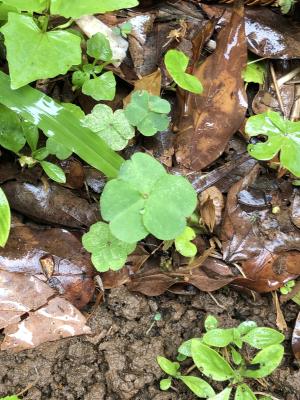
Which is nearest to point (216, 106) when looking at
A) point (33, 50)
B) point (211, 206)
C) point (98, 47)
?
point (211, 206)

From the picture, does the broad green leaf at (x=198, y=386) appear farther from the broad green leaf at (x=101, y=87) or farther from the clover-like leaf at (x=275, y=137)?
the broad green leaf at (x=101, y=87)

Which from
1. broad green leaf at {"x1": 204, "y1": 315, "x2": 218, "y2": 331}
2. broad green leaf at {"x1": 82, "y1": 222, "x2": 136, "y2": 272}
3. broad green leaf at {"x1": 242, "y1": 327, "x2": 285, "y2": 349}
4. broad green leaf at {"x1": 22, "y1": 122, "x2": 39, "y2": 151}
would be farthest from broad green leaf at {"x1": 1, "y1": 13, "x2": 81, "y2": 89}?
broad green leaf at {"x1": 242, "y1": 327, "x2": 285, "y2": 349}

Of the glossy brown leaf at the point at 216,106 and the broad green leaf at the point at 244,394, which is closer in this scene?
the broad green leaf at the point at 244,394

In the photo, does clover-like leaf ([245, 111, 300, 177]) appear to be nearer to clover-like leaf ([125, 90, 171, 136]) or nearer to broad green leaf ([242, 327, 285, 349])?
clover-like leaf ([125, 90, 171, 136])

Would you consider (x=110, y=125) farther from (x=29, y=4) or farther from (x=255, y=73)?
(x=255, y=73)

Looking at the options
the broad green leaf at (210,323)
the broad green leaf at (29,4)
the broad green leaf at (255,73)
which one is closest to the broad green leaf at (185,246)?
the broad green leaf at (210,323)

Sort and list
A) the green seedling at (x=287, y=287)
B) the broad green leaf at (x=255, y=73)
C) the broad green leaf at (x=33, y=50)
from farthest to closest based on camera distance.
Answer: the broad green leaf at (x=255, y=73) < the green seedling at (x=287, y=287) < the broad green leaf at (x=33, y=50)
